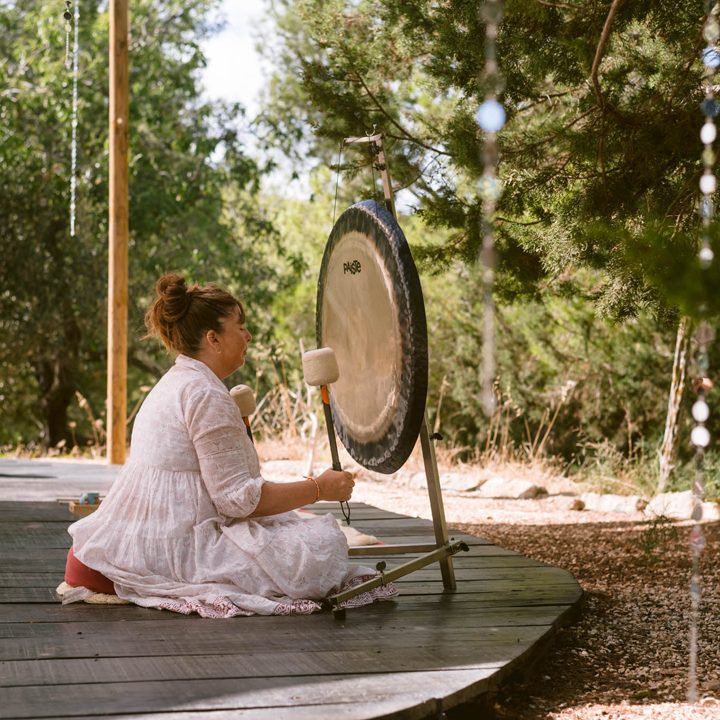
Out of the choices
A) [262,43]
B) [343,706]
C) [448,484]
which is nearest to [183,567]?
[343,706]

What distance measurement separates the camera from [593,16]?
10.2 ft

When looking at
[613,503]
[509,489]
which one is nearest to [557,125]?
[613,503]

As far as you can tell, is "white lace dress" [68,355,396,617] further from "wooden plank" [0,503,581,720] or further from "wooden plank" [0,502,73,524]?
"wooden plank" [0,502,73,524]

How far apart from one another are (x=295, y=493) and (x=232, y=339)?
1.43 feet

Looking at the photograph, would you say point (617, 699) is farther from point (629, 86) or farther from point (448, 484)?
point (448, 484)

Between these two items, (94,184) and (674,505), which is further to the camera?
(94,184)

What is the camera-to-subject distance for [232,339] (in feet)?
8.93

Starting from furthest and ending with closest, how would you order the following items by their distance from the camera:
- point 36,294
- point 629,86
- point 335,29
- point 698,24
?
point 36,294 < point 335,29 < point 629,86 < point 698,24

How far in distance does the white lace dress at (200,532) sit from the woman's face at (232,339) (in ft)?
0.24

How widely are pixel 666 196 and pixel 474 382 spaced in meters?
5.52

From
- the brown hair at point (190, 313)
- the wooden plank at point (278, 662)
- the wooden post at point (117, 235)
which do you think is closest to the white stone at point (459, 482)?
the wooden post at point (117, 235)

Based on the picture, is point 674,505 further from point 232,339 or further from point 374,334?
point 232,339

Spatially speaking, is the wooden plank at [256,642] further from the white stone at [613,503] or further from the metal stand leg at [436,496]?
the white stone at [613,503]

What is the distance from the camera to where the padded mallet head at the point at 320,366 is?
2.77 metres
